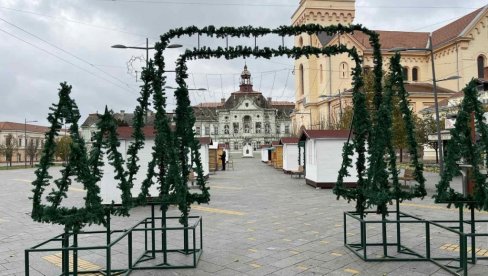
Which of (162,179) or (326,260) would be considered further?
(162,179)

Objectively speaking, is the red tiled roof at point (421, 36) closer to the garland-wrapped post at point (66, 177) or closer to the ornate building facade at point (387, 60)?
the ornate building facade at point (387, 60)

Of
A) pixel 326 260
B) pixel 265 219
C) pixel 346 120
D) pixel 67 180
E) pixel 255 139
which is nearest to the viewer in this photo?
pixel 67 180

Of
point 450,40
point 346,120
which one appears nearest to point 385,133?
point 346,120

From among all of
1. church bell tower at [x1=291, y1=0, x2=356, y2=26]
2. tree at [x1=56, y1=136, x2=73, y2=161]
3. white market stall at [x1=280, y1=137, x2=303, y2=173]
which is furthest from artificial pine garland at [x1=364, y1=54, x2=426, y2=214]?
church bell tower at [x1=291, y1=0, x2=356, y2=26]

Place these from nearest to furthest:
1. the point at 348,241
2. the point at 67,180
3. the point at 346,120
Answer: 1. the point at 67,180
2. the point at 348,241
3. the point at 346,120

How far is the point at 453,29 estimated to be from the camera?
6078 centimetres

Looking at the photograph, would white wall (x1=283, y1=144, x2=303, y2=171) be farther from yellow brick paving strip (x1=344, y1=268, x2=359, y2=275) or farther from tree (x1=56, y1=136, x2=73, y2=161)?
yellow brick paving strip (x1=344, y1=268, x2=359, y2=275)

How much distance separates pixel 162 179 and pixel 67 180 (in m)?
2.02

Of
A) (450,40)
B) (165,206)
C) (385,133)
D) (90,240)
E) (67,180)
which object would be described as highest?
(450,40)

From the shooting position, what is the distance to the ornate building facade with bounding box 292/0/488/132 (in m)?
55.5

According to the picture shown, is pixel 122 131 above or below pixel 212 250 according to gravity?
above

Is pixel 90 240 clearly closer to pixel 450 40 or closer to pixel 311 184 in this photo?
pixel 311 184

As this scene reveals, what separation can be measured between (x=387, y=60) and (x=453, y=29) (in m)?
13.6

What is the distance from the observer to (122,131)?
14.5 m
